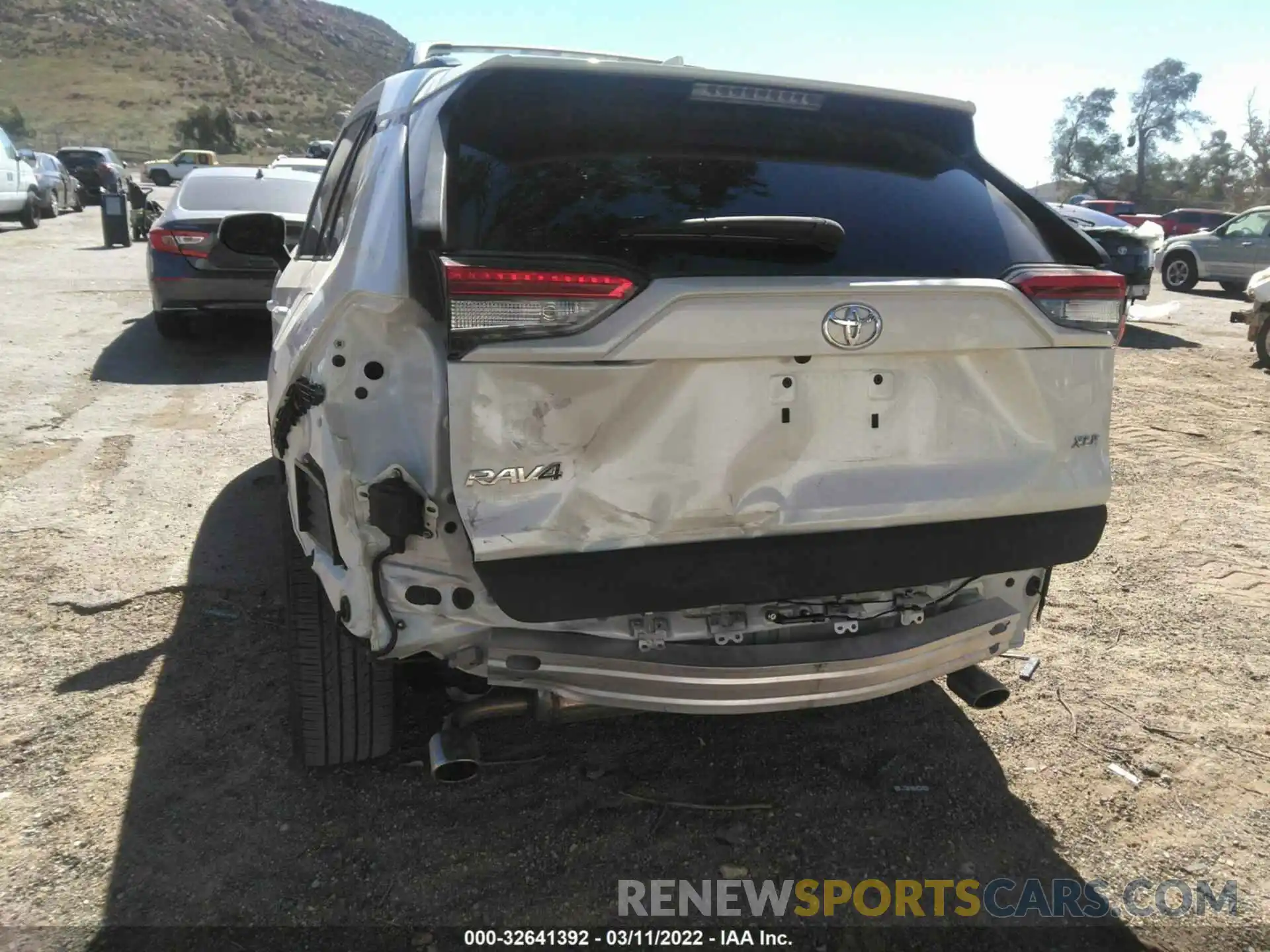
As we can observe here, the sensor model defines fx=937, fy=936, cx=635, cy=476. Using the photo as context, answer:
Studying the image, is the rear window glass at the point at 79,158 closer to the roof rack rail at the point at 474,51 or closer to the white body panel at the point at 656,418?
the roof rack rail at the point at 474,51

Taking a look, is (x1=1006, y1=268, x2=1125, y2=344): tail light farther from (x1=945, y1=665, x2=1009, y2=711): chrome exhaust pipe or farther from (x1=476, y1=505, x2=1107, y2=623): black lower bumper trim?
(x1=945, y1=665, x2=1009, y2=711): chrome exhaust pipe

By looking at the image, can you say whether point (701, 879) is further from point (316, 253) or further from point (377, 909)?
point (316, 253)

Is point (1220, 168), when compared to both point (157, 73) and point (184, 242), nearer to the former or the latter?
point (184, 242)

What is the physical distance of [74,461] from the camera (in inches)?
225

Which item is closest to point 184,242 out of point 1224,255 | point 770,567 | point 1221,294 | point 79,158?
point 770,567

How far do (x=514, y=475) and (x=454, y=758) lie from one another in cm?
81

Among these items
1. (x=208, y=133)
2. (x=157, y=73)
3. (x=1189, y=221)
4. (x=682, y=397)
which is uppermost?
(x=157, y=73)

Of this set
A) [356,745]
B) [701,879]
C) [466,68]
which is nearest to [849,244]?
[466,68]

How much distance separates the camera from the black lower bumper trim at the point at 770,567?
6.99 feet

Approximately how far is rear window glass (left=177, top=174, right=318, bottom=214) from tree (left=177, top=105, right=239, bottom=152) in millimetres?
53239

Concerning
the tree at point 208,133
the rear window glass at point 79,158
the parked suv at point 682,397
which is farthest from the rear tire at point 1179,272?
the tree at point 208,133

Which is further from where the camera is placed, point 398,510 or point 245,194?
point 245,194

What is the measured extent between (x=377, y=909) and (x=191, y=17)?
372 ft

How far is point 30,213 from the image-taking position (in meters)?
18.9
